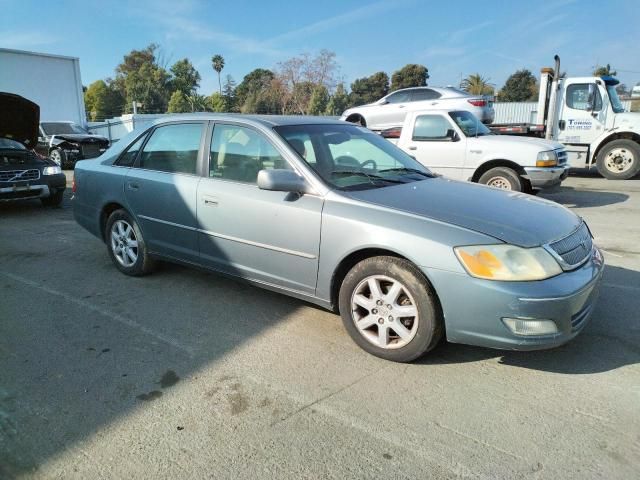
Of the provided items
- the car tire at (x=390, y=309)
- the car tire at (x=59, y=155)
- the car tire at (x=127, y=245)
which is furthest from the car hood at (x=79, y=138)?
the car tire at (x=390, y=309)

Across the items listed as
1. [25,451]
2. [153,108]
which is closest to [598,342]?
[25,451]

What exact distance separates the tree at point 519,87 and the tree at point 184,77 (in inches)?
1728

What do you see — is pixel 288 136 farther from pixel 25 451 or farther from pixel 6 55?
pixel 6 55

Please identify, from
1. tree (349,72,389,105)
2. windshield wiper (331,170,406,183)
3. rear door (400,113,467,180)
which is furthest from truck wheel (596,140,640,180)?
tree (349,72,389,105)

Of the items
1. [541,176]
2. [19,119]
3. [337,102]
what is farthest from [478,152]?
[337,102]

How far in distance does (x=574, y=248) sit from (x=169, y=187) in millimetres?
3215

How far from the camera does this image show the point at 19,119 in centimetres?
863

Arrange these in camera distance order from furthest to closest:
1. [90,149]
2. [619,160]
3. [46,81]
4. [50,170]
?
[46,81] → [90,149] → [619,160] → [50,170]

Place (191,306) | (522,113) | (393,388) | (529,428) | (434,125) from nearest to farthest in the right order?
(529,428), (393,388), (191,306), (434,125), (522,113)

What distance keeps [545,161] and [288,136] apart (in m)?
5.83

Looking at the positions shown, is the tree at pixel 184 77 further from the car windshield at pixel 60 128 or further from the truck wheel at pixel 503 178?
the truck wheel at pixel 503 178

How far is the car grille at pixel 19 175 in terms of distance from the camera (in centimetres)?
833

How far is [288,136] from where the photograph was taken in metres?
3.83

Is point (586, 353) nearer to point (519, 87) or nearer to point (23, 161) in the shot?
point (23, 161)
